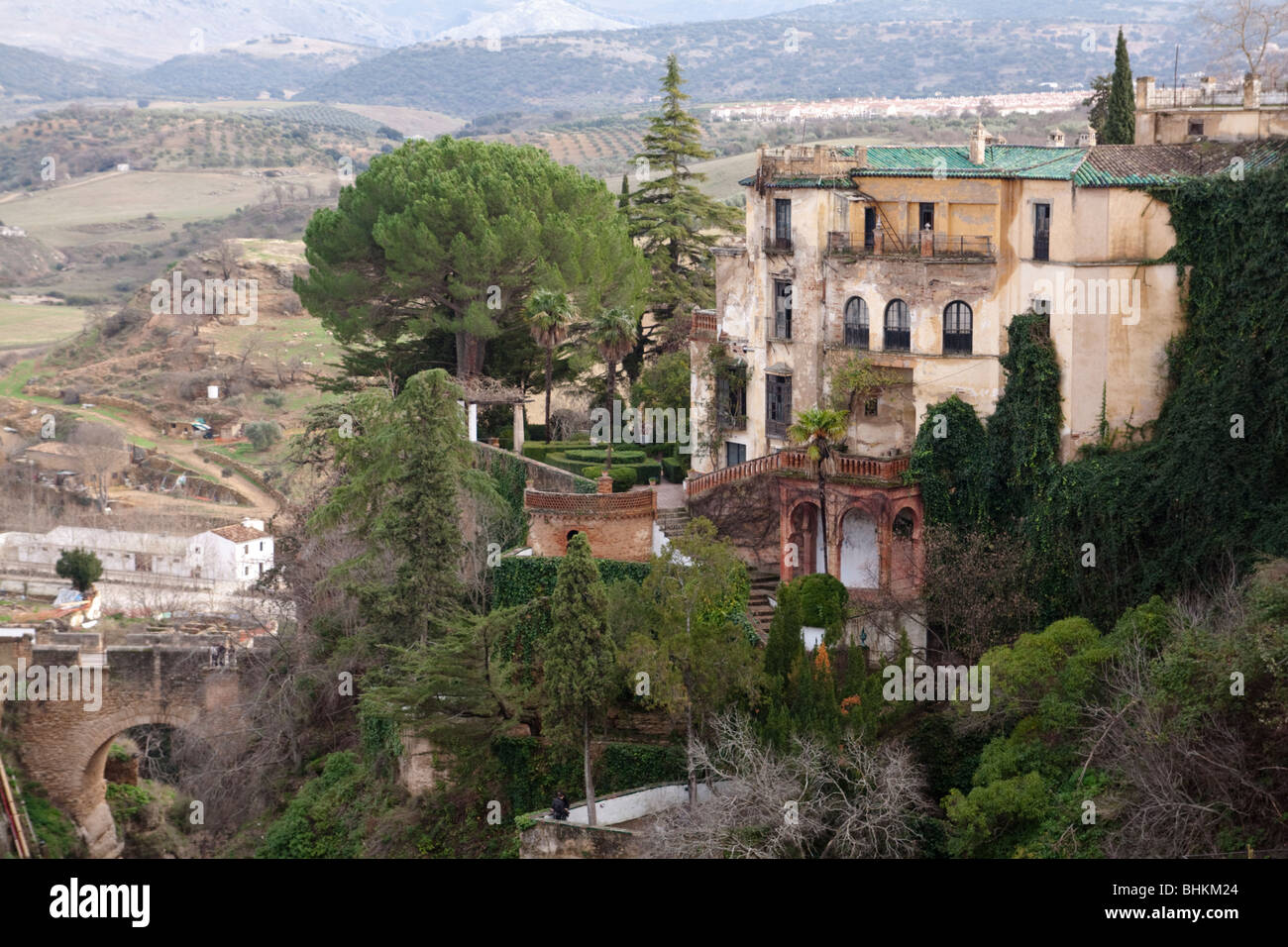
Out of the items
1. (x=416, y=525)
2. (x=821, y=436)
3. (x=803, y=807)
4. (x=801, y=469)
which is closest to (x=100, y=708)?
(x=416, y=525)

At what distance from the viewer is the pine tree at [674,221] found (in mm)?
58500

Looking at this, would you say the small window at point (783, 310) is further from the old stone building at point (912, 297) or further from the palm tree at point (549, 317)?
the palm tree at point (549, 317)

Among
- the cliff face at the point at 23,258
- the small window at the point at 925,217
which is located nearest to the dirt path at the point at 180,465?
the small window at the point at 925,217

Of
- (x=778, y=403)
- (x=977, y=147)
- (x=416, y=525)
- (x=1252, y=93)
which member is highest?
(x=1252, y=93)

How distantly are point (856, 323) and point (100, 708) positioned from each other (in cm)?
2148

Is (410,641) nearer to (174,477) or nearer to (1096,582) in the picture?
(1096,582)

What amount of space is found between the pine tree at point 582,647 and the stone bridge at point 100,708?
44.2 ft

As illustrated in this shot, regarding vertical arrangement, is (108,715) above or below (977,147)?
below

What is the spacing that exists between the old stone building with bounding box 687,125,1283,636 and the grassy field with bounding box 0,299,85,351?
8407 centimetres

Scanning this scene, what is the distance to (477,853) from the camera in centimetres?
Answer: 3600

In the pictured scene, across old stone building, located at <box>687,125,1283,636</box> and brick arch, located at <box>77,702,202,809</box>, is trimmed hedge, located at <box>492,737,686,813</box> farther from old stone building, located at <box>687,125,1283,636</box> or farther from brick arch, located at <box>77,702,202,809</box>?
brick arch, located at <box>77,702,202,809</box>

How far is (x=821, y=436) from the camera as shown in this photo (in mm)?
43219

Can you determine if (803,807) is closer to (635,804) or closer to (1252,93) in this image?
(635,804)
